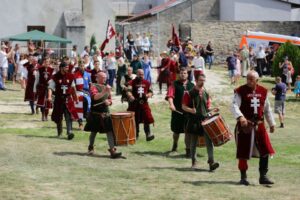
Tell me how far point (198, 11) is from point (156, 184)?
43.6 m

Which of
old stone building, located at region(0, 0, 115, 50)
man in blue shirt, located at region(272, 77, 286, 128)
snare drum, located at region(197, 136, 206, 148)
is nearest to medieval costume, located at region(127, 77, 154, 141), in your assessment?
snare drum, located at region(197, 136, 206, 148)

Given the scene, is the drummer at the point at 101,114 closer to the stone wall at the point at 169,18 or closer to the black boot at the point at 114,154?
the black boot at the point at 114,154

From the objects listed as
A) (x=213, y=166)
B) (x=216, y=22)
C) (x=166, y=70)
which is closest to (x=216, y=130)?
(x=213, y=166)

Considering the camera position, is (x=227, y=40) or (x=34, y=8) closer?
(x=34, y=8)

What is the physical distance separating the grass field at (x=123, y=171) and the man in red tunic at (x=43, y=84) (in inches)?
32.6

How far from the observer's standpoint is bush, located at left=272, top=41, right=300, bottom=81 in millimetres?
36156

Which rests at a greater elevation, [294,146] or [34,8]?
[34,8]

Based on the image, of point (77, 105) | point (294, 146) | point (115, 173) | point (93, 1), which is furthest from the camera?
point (93, 1)

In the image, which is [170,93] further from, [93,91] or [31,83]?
[31,83]

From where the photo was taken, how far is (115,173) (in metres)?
13.5

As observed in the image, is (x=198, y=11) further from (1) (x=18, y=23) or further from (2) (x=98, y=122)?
(2) (x=98, y=122)

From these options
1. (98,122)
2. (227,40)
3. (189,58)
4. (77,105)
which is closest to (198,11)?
(227,40)

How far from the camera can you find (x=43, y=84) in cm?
2169

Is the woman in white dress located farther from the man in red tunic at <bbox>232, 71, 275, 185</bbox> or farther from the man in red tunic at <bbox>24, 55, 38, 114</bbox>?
the man in red tunic at <bbox>232, 71, 275, 185</bbox>
